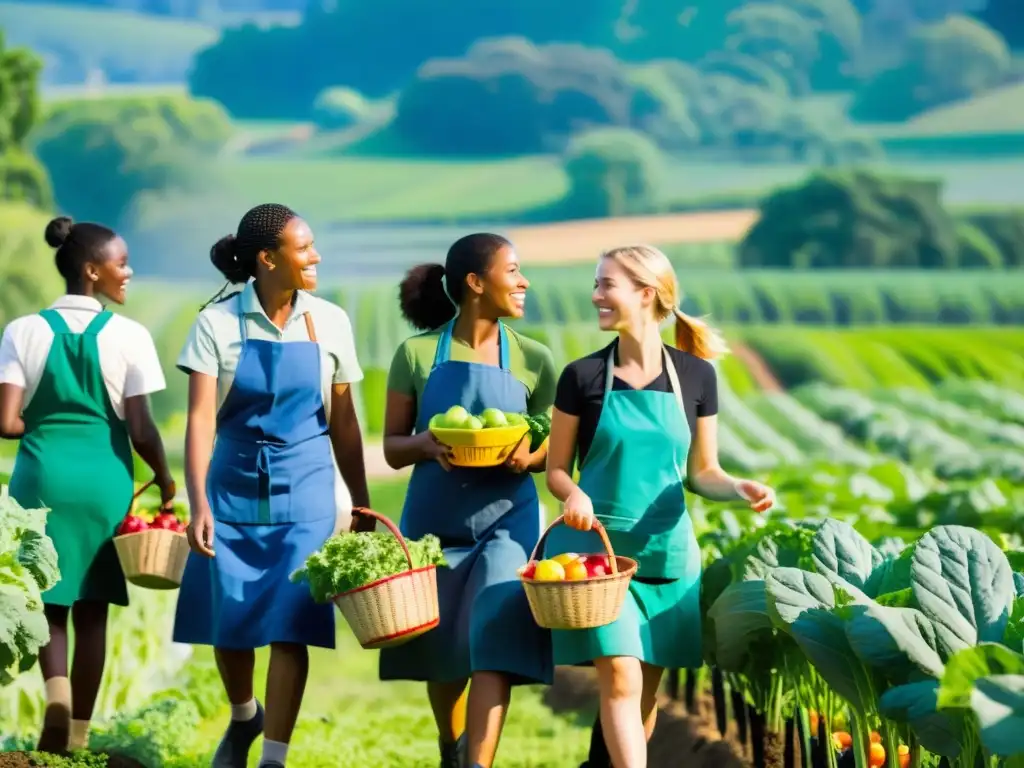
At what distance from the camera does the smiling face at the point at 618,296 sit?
Answer: 414 centimetres

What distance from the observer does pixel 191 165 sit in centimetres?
1828

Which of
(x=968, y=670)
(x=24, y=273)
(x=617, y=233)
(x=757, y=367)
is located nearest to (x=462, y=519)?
(x=968, y=670)

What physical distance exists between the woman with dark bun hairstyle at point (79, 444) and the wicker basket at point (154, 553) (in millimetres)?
184

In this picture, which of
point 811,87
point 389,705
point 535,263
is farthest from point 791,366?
point 389,705

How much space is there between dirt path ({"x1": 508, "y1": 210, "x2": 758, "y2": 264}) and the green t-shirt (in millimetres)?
13556

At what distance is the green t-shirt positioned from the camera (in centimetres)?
450

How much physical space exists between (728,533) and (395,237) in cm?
1261

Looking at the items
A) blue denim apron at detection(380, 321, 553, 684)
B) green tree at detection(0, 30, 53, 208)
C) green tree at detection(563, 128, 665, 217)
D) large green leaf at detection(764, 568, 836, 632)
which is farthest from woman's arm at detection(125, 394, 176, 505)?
green tree at detection(563, 128, 665, 217)

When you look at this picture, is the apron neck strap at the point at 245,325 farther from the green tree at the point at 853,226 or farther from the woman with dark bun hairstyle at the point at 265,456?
Answer: the green tree at the point at 853,226

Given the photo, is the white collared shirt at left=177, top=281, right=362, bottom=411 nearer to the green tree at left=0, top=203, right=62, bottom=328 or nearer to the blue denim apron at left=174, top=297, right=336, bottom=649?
the blue denim apron at left=174, top=297, right=336, bottom=649

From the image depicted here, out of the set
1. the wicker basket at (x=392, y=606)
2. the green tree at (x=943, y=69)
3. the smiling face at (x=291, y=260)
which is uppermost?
the green tree at (x=943, y=69)

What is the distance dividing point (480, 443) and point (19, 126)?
13.8 metres

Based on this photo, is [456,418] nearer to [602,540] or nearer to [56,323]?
[602,540]

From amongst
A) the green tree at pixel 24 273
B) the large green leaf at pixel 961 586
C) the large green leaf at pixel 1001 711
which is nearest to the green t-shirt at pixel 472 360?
the large green leaf at pixel 961 586
